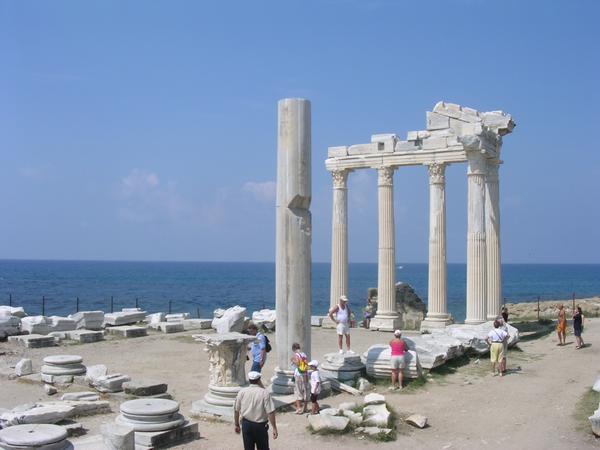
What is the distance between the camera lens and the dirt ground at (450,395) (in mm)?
11617

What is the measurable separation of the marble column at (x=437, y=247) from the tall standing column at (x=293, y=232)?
1279cm

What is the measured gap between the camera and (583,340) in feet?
74.3

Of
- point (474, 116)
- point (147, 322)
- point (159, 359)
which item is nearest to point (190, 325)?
point (147, 322)

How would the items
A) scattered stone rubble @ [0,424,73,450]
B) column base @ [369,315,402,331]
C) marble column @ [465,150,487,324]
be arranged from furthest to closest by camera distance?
column base @ [369,315,402,331]
marble column @ [465,150,487,324]
scattered stone rubble @ [0,424,73,450]

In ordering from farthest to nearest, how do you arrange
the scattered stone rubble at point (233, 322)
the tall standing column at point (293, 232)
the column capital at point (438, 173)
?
the column capital at point (438, 173), the scattered stone rubble at point (233, 322), the tall standing column at point (293, 232)

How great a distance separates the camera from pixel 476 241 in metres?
24.6

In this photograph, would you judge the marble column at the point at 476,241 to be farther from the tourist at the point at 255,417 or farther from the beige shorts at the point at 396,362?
the tourist at the point at 255,417

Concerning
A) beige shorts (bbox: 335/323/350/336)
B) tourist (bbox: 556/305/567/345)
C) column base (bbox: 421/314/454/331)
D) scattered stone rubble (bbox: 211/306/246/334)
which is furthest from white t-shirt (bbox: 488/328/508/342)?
scattered stone rubble (bbox: 211/306/246/334)

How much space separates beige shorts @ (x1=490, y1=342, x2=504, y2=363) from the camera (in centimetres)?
1716

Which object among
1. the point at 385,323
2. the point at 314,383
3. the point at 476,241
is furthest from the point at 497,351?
the point at 385,323

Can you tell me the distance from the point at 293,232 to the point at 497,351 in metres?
6.44

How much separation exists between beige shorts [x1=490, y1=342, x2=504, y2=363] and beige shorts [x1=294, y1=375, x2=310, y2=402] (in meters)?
5.96

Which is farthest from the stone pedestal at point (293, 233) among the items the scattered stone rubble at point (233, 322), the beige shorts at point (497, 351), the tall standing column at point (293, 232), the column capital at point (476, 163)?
the column capital at point (476, 163)

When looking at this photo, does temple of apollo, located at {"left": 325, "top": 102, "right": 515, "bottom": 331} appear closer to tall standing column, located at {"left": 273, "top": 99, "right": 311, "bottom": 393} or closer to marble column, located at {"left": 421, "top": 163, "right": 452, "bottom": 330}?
marble column, located at {"left": 421, "top": 163, "right": 452, "bottom": 330}
